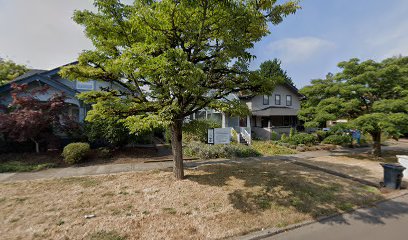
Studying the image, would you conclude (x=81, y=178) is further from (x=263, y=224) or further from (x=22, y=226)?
(x=263, y=224)

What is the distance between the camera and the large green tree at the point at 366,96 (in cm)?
1123

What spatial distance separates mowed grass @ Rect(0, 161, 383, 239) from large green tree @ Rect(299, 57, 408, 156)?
5.45 meters

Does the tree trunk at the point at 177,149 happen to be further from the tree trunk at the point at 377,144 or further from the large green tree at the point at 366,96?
the tree trunk at the point at 377,144

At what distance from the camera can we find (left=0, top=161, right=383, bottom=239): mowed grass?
14.7ft

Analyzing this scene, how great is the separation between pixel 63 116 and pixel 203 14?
A: 1094 centimetres

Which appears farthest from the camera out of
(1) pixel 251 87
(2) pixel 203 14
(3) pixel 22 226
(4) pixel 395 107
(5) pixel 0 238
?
(4) pixel 395 107

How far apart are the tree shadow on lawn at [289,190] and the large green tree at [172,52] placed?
224cm

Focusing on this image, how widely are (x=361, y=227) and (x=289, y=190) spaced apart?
2267 mm

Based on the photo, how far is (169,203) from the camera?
19.0ft

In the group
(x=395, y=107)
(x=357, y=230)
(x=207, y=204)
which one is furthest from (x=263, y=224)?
(x=395, y=107)

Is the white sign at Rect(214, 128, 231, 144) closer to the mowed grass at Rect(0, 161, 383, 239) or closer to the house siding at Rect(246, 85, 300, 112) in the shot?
the mowed grass at Rect(0, 161, 383, 239)

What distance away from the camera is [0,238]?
4.12 meters

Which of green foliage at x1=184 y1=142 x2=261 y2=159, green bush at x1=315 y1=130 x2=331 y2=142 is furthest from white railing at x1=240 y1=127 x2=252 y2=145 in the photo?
green bush at x1=315 y1=130 x2=331 y2=142

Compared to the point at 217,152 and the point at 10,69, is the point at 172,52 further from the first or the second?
the point at 10,69
